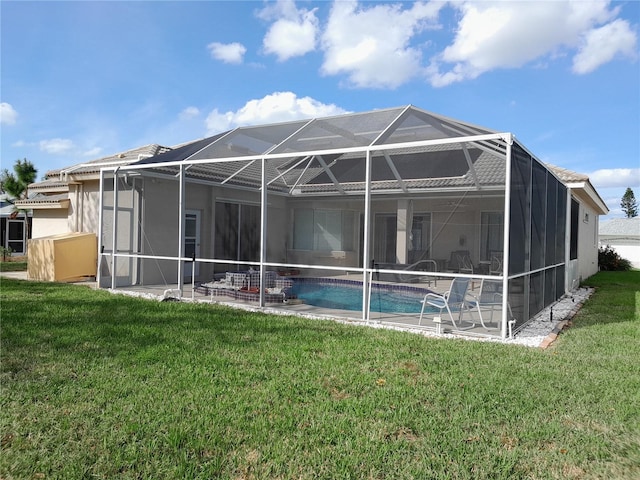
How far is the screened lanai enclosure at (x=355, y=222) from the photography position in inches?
288

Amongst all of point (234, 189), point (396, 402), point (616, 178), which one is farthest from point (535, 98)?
point (616, 178)

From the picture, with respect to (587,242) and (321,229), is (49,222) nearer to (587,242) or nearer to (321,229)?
(321,229)

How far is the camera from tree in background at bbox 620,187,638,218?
2904 inches

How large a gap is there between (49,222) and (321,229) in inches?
386

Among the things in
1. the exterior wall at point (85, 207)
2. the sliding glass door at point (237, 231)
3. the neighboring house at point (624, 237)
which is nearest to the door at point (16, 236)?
the exterior wall at point (85, 207)

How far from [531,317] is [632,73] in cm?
954

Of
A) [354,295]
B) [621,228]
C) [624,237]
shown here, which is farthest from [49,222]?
[621,228]

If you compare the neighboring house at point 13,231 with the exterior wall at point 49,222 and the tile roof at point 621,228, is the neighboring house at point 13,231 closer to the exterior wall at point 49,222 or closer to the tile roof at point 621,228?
the exterior wall at point 49,222

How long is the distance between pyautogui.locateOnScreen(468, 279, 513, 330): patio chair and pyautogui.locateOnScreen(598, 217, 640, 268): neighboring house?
23.9 metres

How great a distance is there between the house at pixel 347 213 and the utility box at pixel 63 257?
888 millimetres

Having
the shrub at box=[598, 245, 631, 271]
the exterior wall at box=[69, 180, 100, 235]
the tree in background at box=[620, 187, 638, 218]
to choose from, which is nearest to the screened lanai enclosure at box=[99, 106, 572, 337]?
the exterior wall at box=[69, 180, 100, 235]

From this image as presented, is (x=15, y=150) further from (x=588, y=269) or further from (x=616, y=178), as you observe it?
(x=616, y=178)

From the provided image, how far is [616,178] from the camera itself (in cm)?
5556

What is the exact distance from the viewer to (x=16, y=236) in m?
23.6
